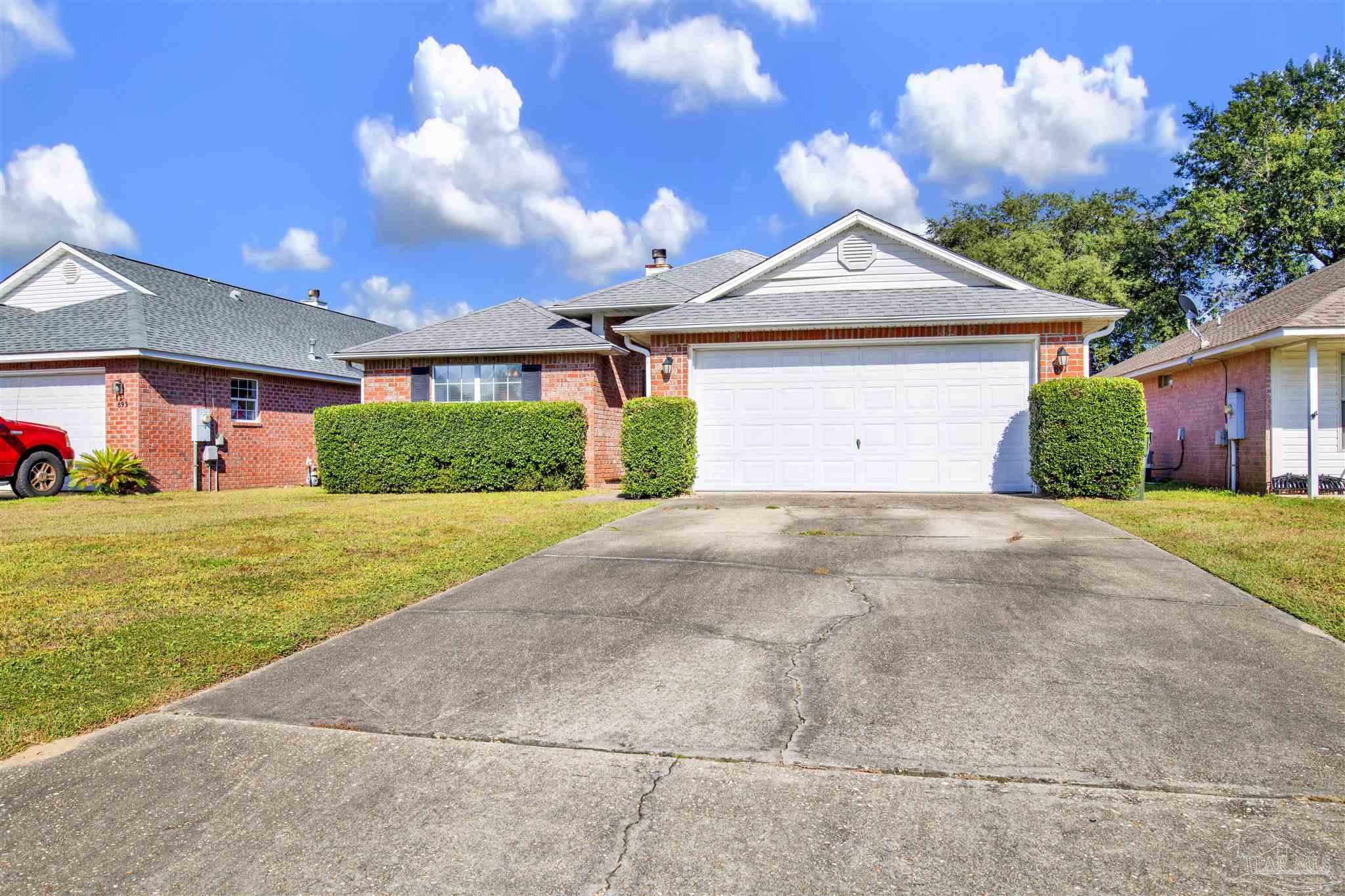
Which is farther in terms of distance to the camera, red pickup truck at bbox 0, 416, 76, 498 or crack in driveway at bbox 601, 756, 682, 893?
red pickup truck at bbox 0, 416, 76, 498

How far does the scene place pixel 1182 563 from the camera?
266 inches

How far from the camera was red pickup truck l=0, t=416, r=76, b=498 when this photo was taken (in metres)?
13.8

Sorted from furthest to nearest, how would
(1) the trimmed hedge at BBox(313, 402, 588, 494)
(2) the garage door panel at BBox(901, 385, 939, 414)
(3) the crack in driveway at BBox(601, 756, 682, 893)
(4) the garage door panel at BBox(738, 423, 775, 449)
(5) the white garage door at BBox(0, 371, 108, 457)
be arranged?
1. (5) the white garage door at BBox(0, 371, 108, 457)
2. (1) the trimmed hedge at BBox(313, 402, 588, 494)
3. (4) the garage door panel at BBox(738, 423, 775, 449)
4. (2) the garage door panel at BBox(901, 385, 939, 414)
5. (3) the crack in driveway at BBox(601, 756, 682, 893)

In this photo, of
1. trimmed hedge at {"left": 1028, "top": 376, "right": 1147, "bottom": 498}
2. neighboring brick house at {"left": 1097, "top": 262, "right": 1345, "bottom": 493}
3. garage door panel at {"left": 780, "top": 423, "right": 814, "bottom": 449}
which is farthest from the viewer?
garage door panel at {"left": 780, "top": 423, "right": 814, "bottom": 449}

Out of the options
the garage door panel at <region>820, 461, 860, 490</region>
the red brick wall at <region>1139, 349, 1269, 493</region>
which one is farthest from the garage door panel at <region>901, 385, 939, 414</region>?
the red brick wall at <region>1139, 349, 1269, 493</region>

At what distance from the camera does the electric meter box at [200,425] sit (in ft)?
57.0

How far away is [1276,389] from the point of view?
13.1 meters

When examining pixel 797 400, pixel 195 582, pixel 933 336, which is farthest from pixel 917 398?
pixel 195 582

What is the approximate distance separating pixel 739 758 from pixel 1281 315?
14.6m

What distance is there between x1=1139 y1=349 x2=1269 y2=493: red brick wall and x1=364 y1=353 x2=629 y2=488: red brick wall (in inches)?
445

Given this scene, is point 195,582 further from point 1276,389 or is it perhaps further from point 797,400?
point 1276,389

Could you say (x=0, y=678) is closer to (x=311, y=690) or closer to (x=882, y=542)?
(x=311, y=690)

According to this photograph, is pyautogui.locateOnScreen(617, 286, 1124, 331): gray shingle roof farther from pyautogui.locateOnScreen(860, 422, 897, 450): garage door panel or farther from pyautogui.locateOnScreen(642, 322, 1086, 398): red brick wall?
pyautogui.locateOnScreen(860, 422, 897, 450): garage door panel

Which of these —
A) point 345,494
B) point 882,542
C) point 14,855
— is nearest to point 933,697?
point 14,855
